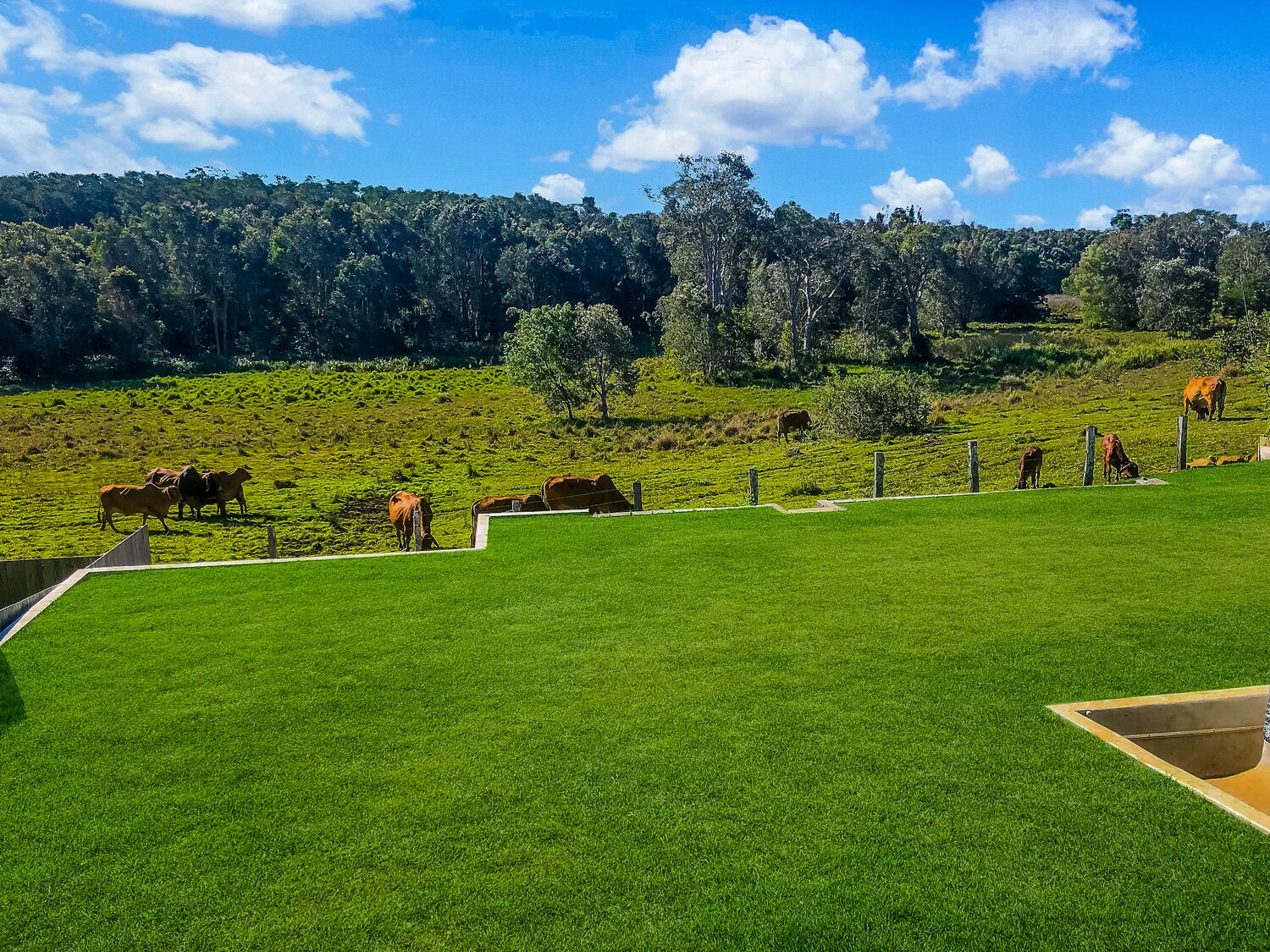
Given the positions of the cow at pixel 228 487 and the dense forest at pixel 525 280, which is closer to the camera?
the cow at pixel 228 487

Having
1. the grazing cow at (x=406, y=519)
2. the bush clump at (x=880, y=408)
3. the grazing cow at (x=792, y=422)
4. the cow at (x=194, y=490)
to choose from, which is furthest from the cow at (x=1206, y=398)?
the cow at (x=194, y=490)

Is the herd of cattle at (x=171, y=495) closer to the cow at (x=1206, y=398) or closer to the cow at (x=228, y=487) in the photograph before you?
the cow at (x=228, y=487)

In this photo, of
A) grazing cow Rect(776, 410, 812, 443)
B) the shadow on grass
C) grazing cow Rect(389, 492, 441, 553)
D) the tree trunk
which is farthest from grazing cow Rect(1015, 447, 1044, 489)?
the tree trunk

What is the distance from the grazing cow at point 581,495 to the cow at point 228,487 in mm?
9387

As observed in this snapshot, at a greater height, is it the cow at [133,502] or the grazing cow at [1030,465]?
the grazing cow at [1030,465]

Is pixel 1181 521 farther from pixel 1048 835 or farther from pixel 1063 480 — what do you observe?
pixel 1048 835

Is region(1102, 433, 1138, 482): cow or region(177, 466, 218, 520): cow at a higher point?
region(1102, 433, 1138, 482): cow

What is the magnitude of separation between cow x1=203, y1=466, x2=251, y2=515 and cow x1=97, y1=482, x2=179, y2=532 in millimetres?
1425

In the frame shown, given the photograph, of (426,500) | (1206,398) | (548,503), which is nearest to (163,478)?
(426,500)

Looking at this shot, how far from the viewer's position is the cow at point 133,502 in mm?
22203

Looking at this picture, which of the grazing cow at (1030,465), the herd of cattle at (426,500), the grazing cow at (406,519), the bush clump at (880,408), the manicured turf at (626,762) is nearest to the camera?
Answer: the manicured turf at (626,762)

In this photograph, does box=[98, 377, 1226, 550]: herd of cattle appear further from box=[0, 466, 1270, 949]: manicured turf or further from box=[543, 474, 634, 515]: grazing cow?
box=[0, 466, 1270, 949]: manicured turf

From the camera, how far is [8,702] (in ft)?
25.1

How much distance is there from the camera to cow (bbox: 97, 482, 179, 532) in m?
22.2
